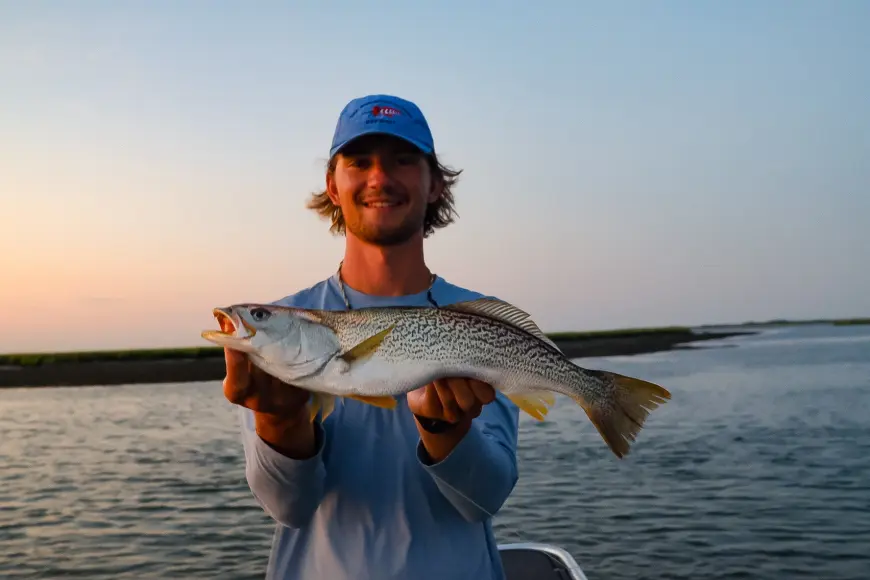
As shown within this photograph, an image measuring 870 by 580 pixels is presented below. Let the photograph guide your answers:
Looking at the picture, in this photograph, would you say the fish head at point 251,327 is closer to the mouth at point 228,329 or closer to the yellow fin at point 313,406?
the mouth at point 228,329

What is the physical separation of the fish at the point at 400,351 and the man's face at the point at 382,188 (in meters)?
0.54

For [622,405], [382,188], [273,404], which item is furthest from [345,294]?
[622,405]

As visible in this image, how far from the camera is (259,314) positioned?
303 cm

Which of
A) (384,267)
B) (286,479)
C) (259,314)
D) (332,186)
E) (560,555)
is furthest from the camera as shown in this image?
(560,555)

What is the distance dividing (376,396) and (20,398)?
3258 cm

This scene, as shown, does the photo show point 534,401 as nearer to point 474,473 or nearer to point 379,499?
point 474,473

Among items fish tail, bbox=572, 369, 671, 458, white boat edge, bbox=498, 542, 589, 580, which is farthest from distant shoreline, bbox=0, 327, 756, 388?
fish tail, bbox=572, 369, 671, 458

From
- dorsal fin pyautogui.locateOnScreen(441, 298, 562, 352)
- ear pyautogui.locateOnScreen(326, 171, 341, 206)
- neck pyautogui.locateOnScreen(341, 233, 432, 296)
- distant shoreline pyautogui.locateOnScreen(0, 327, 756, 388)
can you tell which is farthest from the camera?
distant shoreline pyautogui.locateOnScreen(0, 327, 756, 388)

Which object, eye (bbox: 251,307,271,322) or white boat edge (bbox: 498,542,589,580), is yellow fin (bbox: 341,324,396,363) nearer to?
eye (bbox: 251,307,271,322)

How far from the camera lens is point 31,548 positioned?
36.1 ft

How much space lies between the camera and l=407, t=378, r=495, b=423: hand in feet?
10.2

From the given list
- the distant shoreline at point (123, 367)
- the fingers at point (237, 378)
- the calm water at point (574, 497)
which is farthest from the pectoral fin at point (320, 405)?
the distant shoreline at point (123, 367)

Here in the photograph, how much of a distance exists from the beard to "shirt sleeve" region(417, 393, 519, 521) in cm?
98

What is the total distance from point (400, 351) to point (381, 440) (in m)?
0.55
